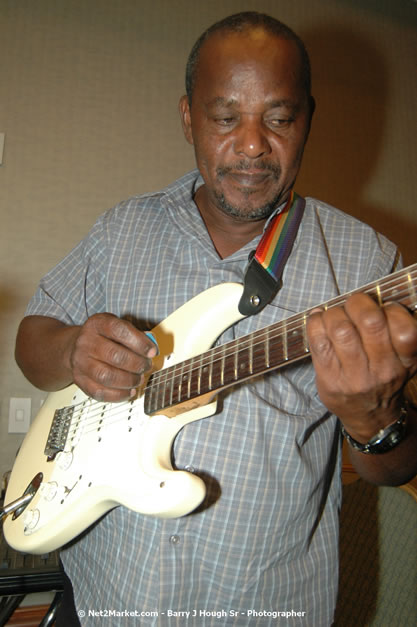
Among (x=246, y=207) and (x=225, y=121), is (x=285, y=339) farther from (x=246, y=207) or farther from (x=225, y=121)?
(x=225, y=121)

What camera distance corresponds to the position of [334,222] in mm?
1007

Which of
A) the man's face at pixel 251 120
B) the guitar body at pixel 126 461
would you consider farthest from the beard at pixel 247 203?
the guitar body at pixel 126 461

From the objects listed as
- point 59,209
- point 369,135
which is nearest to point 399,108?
point 369,135

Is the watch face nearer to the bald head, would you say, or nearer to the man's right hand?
the man's right hand

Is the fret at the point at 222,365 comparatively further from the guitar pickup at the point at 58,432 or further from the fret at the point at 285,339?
the guitar pickup at the point at 58,432

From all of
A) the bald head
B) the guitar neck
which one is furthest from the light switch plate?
the bald head

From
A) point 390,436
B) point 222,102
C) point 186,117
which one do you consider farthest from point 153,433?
point 186,117

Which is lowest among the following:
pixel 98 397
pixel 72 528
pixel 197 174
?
pixel 72 528

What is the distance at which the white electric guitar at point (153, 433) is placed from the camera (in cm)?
71

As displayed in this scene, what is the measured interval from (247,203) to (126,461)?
0.53 m

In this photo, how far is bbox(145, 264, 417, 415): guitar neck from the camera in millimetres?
614

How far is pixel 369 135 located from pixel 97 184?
139 centimetres

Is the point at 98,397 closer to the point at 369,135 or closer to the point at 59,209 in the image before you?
the point at 59,209

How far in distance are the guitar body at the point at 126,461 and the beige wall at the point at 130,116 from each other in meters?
1.07
